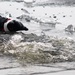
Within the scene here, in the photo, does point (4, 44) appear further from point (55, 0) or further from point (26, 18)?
point (55, 0)

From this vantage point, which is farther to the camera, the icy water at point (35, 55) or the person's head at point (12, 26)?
the person's head at point (12, 26)

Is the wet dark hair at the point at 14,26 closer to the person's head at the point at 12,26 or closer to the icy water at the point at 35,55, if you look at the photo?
the person's head at the point at 12,26

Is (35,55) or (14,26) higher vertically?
(14,26)

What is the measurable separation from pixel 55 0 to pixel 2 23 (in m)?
11.1

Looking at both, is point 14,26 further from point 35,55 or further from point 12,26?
point 35,55

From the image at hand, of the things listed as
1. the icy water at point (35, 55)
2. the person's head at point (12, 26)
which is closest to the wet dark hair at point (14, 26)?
the person's head at point (12, 26)

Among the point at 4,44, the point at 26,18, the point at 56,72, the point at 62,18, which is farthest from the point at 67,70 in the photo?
the point at 62,18

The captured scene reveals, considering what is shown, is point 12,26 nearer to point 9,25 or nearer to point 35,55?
point 9,25

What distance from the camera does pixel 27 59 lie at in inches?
202

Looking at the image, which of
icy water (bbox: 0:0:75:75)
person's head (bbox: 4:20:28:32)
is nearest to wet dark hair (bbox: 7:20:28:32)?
person's head (bbox: 4:20:28:32)

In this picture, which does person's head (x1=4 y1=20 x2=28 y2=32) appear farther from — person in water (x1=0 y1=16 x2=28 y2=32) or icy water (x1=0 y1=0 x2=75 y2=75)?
icy water (x1=0 y1=0 x2=75 y2=75)

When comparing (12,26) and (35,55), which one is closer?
(35,55)

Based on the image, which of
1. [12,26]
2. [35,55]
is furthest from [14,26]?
[35,55]

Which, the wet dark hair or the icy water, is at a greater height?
the wet dark hair
